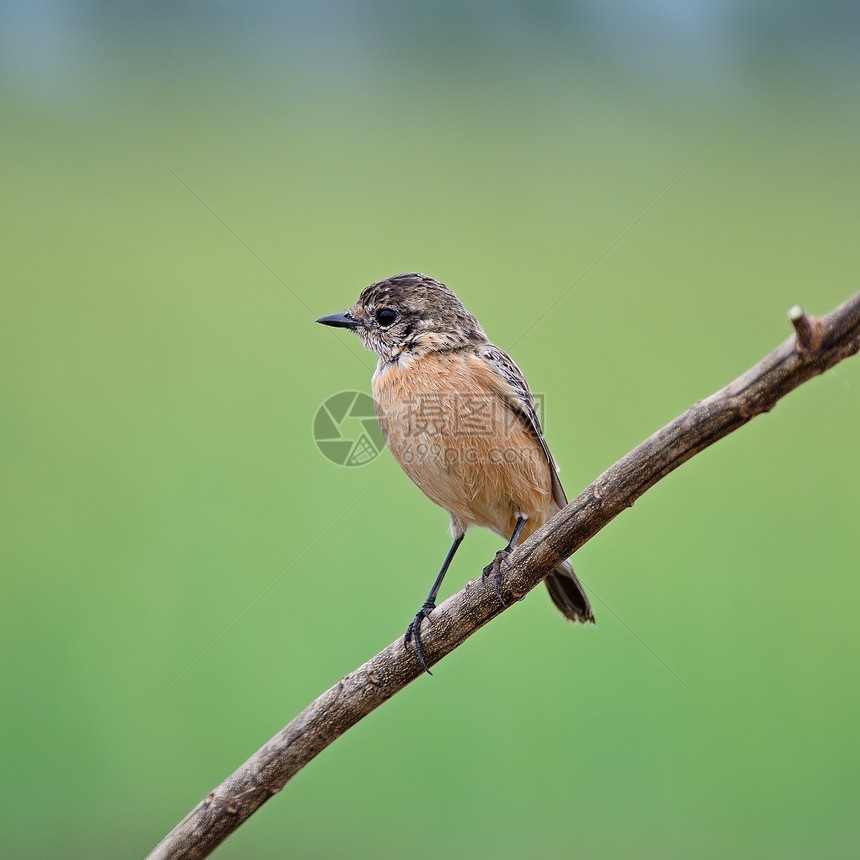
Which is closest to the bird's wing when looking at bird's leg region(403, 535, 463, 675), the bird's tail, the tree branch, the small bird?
the small bird

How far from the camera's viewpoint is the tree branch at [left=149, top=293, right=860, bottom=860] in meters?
1.97

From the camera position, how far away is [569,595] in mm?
3689

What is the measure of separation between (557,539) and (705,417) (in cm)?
60

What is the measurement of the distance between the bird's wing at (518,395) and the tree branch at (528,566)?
95 centimetres

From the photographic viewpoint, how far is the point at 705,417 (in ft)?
6.94

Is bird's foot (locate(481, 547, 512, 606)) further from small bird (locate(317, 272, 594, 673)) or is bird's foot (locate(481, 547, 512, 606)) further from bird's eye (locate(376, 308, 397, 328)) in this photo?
bird's eye (locate(376, 308, 397, 328))

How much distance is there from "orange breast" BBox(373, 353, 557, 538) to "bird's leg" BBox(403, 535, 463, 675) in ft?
1.06

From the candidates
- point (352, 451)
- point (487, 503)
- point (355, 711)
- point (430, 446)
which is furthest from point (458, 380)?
point (355, 711)

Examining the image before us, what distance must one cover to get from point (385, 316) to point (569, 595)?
4.98ft

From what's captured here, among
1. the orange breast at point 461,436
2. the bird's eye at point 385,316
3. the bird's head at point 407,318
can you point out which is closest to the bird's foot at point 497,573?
the orange breast at point 461,436

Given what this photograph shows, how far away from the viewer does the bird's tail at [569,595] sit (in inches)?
143

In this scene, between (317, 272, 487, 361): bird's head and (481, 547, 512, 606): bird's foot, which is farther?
(317, 272, 487, 361): bird's head

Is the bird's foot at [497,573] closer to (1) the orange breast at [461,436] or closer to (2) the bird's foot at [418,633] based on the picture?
(2) the bird's foot at [418,633]

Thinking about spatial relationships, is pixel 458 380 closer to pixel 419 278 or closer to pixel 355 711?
pixel 419 278
